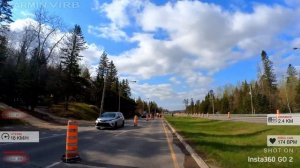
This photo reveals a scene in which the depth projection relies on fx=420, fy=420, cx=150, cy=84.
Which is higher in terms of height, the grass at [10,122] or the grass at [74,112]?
the grass at [74,112]

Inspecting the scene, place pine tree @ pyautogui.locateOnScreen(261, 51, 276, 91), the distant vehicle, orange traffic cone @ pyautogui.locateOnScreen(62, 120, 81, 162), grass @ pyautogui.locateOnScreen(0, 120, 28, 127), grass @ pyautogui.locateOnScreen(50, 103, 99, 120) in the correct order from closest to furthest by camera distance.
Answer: orange traffic cone @ pyautogui.locateOnScreen(62, 120, 81, 162) → the distant vehicle → grass @ pyautogui.locateOnScreen(0, 120, 28, 127) → grass @ pyautogui.locateOnScreen(50, 103, 99, 120) → pine tree @ pyautogui.locateOnScreen(261, 51, 276, 91)

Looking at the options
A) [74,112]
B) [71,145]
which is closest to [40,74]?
[74,112]

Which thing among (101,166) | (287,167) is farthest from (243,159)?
Result: (101,166)

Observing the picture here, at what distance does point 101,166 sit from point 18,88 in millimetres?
42134

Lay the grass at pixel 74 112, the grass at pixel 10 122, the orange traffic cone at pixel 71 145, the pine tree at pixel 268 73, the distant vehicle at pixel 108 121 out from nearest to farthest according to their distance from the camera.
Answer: the orange traffic cone at pixel 71 145 → the distant vehicle at pixel 108 121 → the grass at pixel 10 122 → the grass at pixel 74 112 → the pine tree at pixel 268 73

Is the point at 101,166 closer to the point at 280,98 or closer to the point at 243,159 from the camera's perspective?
the point at 243,159

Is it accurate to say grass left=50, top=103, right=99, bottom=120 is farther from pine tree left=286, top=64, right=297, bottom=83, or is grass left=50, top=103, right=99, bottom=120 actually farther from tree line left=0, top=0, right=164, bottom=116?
pine tree left=286, top=64, right=297, bottom=83

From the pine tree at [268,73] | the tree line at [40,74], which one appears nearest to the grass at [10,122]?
the tree line at [40,74]

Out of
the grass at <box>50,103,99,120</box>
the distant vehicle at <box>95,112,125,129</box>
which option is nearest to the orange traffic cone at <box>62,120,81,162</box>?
the distant vehicle at <box>95,112,125,129</box>

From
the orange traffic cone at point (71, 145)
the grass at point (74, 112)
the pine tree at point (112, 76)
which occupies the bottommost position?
the orange traffic cone at point (71, 145)

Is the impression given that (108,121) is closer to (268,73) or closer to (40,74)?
(40,74)

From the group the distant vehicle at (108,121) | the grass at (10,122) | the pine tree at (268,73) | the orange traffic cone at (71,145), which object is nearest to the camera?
the orange traffic cone at (71,145)

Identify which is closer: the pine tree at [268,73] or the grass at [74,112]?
the grass at [74,112]

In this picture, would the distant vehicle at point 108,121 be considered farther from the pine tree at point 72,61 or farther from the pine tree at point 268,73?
the pine tree at point 268,73
